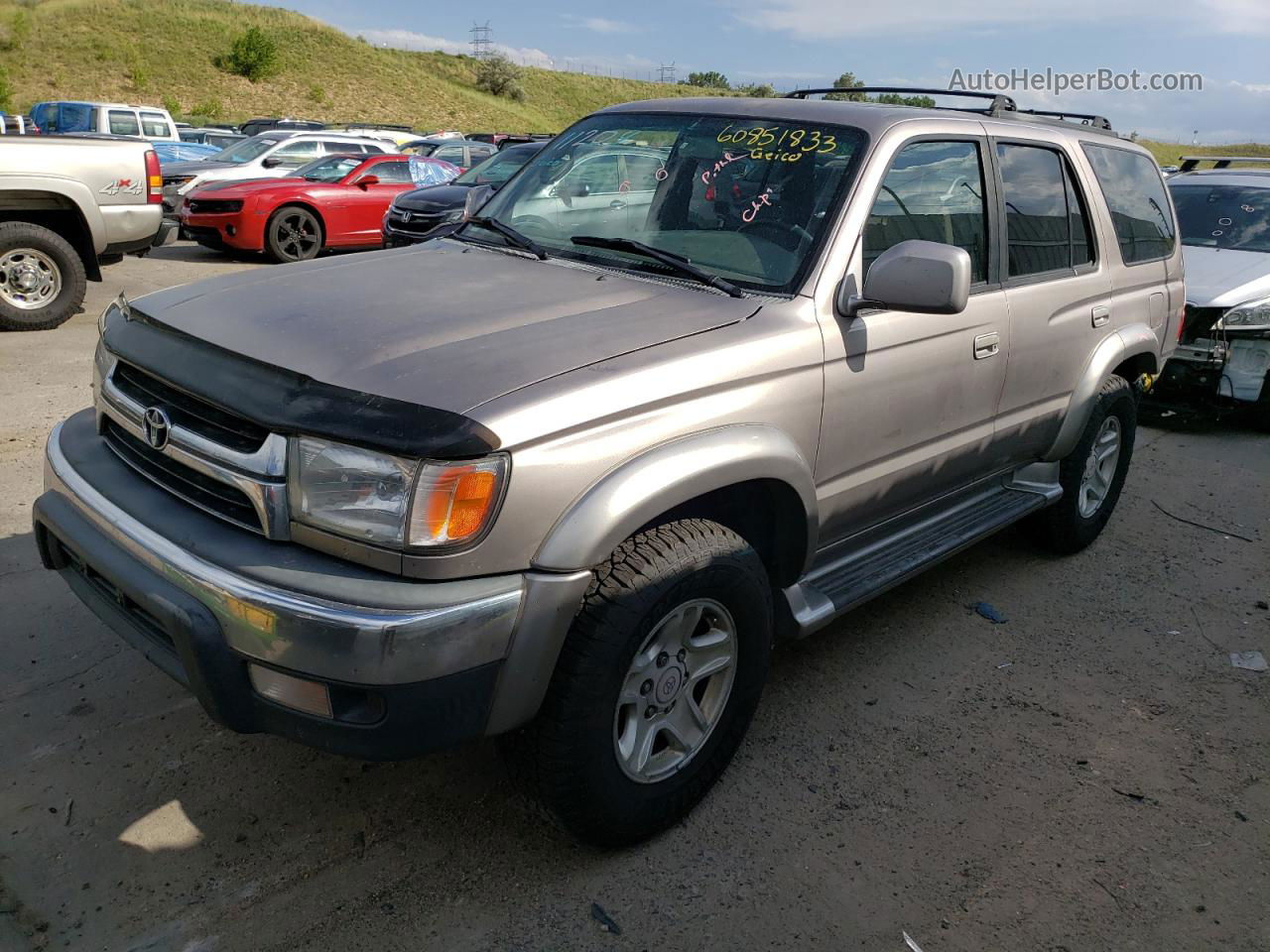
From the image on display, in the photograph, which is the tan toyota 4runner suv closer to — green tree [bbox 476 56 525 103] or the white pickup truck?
the white pickup truck

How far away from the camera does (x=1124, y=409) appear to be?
482cm

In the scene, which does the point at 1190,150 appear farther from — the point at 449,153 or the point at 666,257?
the point at 666,257

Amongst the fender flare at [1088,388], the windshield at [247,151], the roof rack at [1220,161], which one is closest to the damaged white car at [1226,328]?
the roof rack at [1220,161]

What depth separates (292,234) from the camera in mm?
12453

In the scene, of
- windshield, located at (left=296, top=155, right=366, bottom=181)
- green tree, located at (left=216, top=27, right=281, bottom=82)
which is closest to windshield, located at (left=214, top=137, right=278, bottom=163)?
windshield, located at (left=296, top=155, right=366, bottom=181)

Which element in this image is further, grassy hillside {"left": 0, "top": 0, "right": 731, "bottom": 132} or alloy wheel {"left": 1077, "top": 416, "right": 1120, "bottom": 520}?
grassy hillside {"left": 0, "top": 0, "right": 731, "bottom": 132}

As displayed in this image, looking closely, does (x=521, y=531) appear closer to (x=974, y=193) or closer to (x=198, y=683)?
(x=198, y=683)

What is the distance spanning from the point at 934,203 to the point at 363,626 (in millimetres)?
2454

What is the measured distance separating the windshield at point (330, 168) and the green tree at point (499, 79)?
193 feet

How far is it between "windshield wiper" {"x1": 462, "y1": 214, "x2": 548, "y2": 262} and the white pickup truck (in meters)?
5.51

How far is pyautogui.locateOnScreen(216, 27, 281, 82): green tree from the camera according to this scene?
5312 centimetres

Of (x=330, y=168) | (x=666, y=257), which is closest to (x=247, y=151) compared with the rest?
(x=330, y=168)

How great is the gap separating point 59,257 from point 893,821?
25.5 ft

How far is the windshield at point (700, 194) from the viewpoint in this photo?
3.13m
